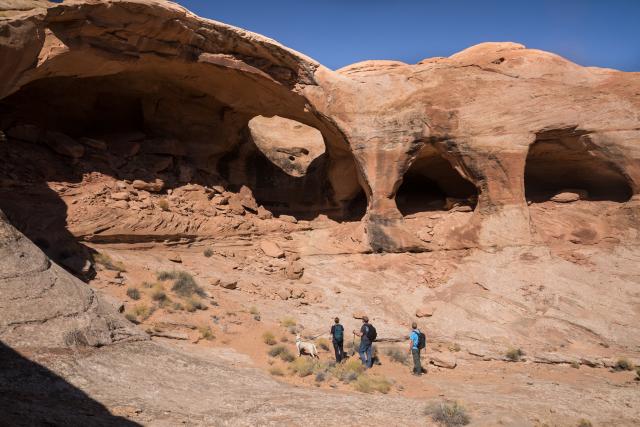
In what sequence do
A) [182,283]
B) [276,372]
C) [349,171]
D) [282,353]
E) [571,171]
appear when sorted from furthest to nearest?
[349,171], [571,171], [182,283], [282,353], [276,372]

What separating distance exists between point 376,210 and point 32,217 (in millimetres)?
9252

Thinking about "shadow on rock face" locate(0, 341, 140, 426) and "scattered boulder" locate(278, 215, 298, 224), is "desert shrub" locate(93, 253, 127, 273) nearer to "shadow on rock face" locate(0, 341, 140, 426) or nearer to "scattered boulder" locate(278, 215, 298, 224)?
"shadow on rock face" locate(0, 341, 140, 426)

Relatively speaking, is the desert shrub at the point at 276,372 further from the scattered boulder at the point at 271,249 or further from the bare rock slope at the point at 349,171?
the scattered boulder at the point at 271,249

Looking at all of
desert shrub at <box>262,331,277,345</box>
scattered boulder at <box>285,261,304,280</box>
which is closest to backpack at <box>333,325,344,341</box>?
desert shrub at <box>262,331,277,345</box>

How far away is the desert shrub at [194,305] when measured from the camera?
11.8 metres

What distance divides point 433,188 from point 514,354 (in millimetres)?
9497

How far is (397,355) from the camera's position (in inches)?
461

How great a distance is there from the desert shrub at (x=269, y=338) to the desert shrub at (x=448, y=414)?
4219 millimetres

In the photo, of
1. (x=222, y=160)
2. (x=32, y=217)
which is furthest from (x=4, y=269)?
(x=222, y=160)

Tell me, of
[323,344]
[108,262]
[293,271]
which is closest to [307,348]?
[323,344]

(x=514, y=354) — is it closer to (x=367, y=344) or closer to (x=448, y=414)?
(x=367, y=344)

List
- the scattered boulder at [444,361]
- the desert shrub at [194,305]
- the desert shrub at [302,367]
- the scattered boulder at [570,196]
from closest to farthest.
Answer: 1. the desert shrub at [302,367]
2. the scattered boulder at [444,361]
3. the desert shrub at [194,305]
4. the scattered boulder at [570,196]

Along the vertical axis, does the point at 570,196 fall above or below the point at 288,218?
above

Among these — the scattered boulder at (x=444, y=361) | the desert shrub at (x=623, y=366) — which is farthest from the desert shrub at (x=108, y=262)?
the desert shrub at (x=623, y=366)
